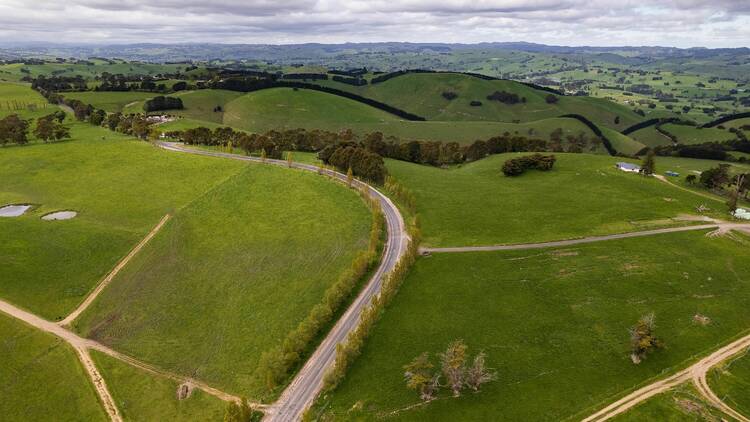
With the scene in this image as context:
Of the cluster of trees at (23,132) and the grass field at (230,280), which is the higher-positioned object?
the cluster of trees at (23,132)

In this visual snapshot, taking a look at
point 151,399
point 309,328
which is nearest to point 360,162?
point 309,328

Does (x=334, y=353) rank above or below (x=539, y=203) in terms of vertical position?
below

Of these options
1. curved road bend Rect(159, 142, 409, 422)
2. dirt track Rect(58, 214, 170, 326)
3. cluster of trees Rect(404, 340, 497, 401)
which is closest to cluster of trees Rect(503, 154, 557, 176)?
curved road bend Rect(159, 142, 409, 422)

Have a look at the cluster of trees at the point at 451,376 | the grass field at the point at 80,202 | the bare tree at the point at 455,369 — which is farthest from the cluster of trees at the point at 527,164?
the grass field at the point at 80,202

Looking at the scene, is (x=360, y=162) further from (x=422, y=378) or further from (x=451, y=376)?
(x=422, y=378)

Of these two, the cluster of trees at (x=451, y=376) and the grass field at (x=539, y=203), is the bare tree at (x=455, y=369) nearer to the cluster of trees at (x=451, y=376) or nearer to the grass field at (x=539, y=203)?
the cluster of trees at (x=451, y=376)

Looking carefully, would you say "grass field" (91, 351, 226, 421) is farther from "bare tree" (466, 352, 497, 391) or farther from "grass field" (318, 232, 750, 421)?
"bare tree" (466, 352, 497, 391)
